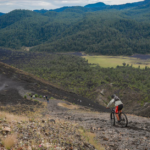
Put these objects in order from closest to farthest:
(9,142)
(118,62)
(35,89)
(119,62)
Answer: (9,142)
(35,89)
(118,62)
(119,62)

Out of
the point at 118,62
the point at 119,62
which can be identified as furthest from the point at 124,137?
the point at 119,62

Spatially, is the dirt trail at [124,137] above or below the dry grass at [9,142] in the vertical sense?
below

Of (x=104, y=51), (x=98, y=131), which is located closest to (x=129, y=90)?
(x=98, y=131)

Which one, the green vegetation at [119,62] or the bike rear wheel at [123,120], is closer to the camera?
the bike rear wheel at [123,120]

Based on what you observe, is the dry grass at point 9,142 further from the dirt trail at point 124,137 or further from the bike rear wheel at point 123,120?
the bike rear wheel at point 123,120

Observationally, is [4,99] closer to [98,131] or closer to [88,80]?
[98,131]

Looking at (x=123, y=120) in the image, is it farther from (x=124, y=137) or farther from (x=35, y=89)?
(x=35, y=89)

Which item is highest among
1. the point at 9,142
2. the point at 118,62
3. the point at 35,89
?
the point at 9,142

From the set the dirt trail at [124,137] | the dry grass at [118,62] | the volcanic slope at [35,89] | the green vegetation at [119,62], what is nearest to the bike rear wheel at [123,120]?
the dirt trail at [124,137]

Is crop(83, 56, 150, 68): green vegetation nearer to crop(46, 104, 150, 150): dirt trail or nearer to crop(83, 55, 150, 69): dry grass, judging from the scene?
crop(83, 55, 150, 69): dry grass

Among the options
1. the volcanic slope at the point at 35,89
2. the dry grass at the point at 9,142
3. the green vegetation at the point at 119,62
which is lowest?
the volcanic slope at the point at 35,89

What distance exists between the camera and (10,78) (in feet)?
120

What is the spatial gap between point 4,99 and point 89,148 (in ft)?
61.2

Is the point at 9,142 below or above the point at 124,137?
above
